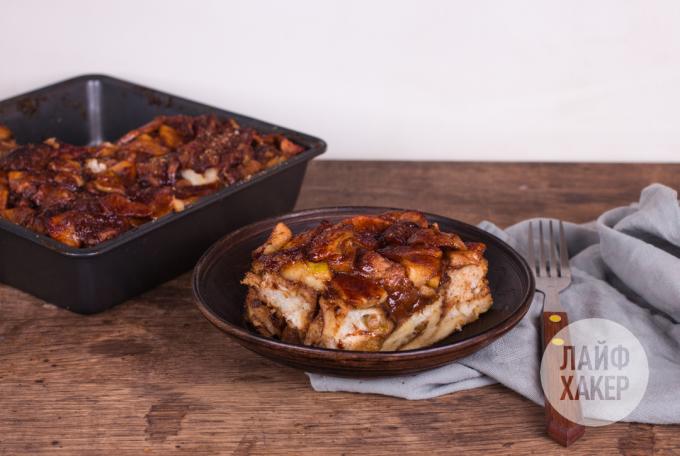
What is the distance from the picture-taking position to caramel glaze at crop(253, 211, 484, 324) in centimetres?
140

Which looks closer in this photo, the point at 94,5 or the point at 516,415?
the point at 516,415

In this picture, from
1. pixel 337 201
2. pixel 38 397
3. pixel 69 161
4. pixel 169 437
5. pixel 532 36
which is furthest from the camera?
pixel 532 36

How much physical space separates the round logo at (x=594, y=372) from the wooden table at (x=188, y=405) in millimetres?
35

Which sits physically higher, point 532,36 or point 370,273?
point 532,36

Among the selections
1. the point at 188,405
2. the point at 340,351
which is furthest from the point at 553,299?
the point at 188,405

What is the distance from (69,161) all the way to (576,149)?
4.44ft

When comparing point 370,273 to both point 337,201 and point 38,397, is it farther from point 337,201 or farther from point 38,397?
point 337,201

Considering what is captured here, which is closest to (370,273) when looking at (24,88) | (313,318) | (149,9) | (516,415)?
(313,318)

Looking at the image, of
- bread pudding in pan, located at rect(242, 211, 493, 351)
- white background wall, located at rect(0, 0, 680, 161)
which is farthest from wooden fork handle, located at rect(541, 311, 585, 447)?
white background wall, located at rect(0, 0, 680, 161)

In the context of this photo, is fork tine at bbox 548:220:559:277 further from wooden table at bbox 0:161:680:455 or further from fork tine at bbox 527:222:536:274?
wooden table at bbox 0:161:680:455

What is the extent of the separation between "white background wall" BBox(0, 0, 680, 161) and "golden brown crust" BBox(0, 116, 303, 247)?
1.34 ft

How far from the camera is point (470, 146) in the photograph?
2.57 m

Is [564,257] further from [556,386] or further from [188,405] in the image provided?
[188,405]

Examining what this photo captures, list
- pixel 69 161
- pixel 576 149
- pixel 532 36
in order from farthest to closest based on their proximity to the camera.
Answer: pixel 576 149 < pixel 532 36 < pixel 69 161
